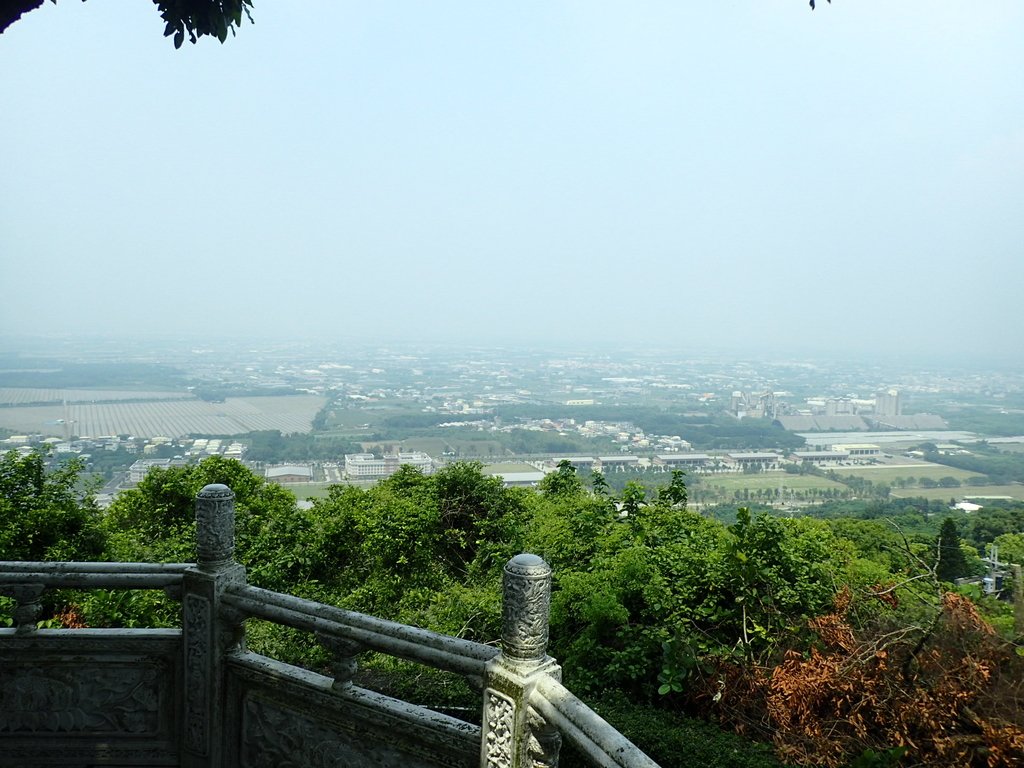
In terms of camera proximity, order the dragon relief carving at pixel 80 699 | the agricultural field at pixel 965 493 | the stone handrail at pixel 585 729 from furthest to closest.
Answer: the agricultural field at pixel 965 493, the dragon relief carving at pixel 80 699, the stone handrail at pixel 585 729

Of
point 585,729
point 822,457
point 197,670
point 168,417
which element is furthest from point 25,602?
point 168,417

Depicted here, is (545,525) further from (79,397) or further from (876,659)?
(79,397)

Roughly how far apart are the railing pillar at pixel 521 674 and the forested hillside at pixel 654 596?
1.50 meters

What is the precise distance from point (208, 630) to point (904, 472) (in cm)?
1276

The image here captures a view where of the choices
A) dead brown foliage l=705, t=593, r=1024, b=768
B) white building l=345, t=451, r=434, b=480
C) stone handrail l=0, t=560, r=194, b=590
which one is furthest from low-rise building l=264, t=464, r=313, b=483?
dead brown foliage l=705, t=593, r=1024, b=768

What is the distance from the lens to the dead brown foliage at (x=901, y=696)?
283 centimetres

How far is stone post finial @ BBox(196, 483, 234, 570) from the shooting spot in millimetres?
2557

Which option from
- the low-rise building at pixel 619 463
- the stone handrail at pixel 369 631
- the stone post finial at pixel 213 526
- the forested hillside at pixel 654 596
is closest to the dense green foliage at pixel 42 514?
the forested hillside at pixel 654 596

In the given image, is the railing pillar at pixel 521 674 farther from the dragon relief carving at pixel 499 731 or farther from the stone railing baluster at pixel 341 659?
the stone railing baluster at pixel 341 659

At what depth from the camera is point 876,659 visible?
3.38 meters

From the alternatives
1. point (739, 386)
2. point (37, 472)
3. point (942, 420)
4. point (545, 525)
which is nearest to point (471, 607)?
point (545, 525)

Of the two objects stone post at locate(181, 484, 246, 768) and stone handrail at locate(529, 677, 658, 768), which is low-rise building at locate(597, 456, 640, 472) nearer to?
stone post at locate(181, 484, 246, 768)

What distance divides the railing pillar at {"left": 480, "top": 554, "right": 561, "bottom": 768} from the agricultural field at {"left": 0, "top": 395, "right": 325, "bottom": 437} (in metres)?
11.6

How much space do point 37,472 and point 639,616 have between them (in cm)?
564
